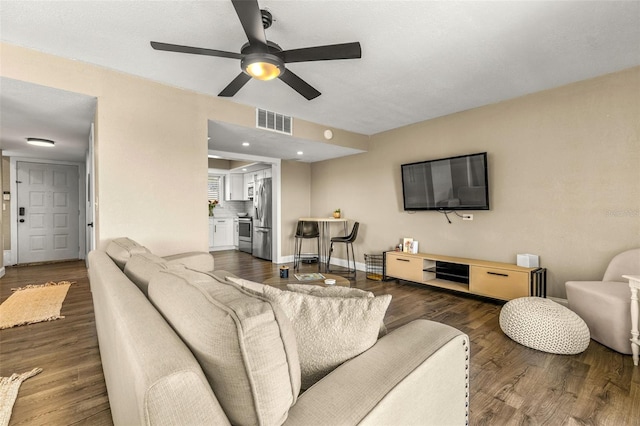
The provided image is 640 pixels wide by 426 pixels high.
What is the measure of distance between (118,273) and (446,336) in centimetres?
147

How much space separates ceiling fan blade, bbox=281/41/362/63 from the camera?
1.96m

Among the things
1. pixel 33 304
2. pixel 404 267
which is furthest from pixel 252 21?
pixel 33 304

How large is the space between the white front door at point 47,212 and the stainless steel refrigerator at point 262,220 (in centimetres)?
385

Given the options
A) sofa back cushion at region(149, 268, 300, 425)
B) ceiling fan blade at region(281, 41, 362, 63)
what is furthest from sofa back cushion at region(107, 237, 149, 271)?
ceiling fan blade at region(281, 41, 362, 63)

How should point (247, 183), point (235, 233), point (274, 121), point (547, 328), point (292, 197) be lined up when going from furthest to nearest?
point (235, 233) → point (247, 183) → point (292, 197) → point (274, 121) → point (547, 328)

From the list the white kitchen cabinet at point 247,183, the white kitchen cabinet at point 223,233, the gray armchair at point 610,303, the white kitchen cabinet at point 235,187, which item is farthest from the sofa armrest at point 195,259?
the white kitchen cabinet at point 223,233

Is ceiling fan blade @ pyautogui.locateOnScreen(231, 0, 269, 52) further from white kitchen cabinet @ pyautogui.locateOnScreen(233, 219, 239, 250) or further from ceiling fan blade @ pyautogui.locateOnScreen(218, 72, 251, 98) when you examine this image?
white kitchen cabinet @ pyautogui.locateOnScreen(233, 219, 239, 250)

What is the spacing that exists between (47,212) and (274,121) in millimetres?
5550

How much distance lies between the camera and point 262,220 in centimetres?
645

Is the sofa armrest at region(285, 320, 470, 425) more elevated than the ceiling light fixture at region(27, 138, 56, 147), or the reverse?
the ceiling light fixture at region(27, 138, 56, 147)

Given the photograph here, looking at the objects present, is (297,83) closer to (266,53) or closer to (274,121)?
(266,53)

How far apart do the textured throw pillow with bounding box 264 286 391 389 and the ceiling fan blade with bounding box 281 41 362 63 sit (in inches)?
68.0

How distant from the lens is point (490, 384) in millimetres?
1851

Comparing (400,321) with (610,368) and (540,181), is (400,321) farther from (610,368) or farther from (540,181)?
(540,181)
